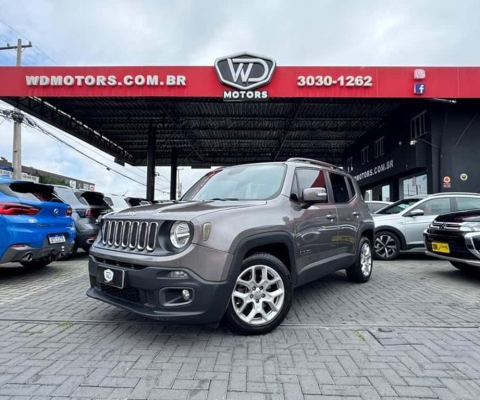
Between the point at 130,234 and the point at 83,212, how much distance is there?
539cm

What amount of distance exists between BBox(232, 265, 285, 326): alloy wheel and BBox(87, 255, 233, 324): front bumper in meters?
0.30

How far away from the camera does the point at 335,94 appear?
13008 millimetres

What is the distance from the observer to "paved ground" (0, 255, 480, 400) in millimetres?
2379

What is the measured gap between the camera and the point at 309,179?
14.2ft

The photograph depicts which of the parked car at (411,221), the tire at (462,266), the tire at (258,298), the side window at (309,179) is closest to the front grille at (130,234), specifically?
the tire at (258,298)

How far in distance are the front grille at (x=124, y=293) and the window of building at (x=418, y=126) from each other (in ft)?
49.3

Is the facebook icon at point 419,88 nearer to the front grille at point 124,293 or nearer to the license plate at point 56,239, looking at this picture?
the license plate at point 56,239

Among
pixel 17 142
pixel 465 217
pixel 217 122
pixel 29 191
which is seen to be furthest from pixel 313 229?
pixel 17 142

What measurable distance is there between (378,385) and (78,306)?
3.68m

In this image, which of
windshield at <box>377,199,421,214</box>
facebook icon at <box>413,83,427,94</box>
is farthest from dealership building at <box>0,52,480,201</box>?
windshield at <box>377,199,421,214</box>

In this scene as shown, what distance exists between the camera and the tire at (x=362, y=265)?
5410mm

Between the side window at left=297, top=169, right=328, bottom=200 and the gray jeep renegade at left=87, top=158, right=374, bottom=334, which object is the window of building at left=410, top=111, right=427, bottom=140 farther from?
the gray jeep renegade at left=87, top=158, right=374, bottom=334

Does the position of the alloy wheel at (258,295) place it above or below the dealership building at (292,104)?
below

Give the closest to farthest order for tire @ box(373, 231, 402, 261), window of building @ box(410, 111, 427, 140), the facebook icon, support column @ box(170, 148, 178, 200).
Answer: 1. tire @ box(373, 231, 402, 261)
2. the facebook icon
3. window of building @ box(410, 111, 427, 140)
4. support column @ box(170, 148, 178, 200)
